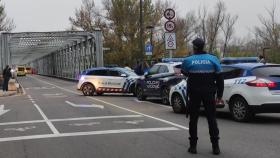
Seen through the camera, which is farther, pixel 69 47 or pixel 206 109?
pixel 69 47

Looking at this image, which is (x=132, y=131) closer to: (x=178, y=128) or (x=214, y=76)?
(x=178, y=128)

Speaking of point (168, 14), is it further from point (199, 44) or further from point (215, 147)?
point (215, 147)

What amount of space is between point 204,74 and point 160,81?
12316mm

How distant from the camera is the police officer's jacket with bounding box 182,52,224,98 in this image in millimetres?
8828

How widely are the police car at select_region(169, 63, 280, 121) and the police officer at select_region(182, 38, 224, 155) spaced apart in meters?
4.47

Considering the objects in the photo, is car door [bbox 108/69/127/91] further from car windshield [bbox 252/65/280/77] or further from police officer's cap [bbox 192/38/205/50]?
police officer's cap [bbox 192/38/205/50]

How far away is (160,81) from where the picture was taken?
21.2m

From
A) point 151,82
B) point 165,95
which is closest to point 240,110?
point 165,95

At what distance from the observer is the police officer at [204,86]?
881 centimetres

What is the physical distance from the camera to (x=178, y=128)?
12.5 meters

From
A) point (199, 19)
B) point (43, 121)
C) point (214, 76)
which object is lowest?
point (43, 121)

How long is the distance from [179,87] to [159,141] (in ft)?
19.7

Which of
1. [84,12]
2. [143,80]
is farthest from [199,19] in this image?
[143,80]

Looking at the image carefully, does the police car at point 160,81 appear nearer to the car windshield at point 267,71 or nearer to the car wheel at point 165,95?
the car wheel at point 165,95
